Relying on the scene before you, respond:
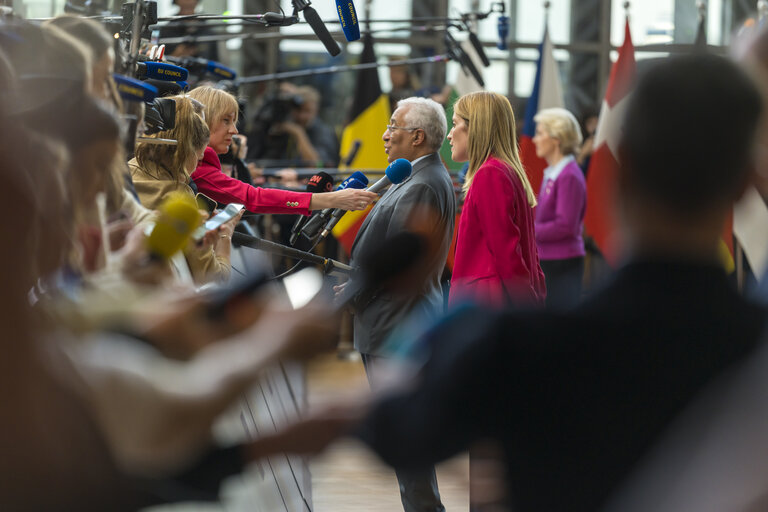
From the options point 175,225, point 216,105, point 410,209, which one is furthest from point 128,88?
point 216,105

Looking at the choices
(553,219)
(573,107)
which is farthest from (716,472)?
(573,107)

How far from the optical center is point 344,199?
132 inches

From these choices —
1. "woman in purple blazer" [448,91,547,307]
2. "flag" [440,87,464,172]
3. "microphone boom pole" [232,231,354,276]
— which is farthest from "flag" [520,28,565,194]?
"microphone boom pole" [232,231,354,276]

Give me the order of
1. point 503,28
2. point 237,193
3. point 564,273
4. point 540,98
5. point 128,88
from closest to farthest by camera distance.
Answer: point 128,88
point 237,193
point 564,273
point 503,28
point 540,98

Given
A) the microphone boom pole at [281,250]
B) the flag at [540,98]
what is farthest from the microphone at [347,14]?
the flag at [540,98]

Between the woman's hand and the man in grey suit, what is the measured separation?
0.11 meters

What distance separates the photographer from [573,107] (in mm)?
11094

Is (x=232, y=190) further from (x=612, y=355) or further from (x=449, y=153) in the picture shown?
(x=449, y=153)

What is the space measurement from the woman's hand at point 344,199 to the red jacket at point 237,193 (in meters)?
0.05

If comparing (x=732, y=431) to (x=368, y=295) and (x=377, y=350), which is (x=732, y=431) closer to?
(x=368, y=295)

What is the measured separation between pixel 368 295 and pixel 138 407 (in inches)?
11.0

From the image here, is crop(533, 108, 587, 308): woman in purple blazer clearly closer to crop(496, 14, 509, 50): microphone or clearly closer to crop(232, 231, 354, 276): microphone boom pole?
crop(496, 14, 509, 50): microphone

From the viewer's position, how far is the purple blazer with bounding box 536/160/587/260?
19.1 ft

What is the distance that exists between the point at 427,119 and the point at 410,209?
0.69 metres
